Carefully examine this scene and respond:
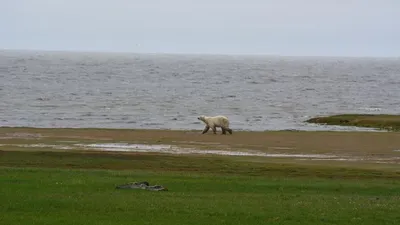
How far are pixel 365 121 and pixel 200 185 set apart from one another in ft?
106

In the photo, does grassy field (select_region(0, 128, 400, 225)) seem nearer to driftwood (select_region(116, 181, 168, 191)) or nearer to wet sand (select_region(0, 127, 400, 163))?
wet sand (select_region(0, 127, 400, 163))

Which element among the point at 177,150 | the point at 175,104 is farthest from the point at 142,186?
the point at 175,104

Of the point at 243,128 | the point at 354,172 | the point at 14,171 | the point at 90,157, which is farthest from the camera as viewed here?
the point at 243,128

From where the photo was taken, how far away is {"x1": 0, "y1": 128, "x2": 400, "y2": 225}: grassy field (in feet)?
54.5

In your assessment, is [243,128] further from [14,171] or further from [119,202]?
[119,202]

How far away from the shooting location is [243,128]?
5116 cm

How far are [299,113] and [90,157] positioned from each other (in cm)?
3622

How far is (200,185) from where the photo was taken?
71.7 feet

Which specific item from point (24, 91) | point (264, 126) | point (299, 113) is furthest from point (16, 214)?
point (24, 91)

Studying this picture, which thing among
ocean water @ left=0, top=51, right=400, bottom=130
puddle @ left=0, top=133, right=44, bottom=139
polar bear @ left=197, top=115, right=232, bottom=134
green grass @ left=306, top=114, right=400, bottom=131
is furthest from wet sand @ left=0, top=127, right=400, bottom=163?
ocean water @ left=0, top=51, right=400, bottom=130

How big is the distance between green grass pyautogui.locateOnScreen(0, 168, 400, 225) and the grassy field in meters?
0.02

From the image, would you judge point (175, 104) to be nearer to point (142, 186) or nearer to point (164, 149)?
point (164, 149)

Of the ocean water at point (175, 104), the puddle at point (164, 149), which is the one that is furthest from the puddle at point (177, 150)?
the ocean water at point (175, 104)

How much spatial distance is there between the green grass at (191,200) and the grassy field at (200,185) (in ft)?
0.07
